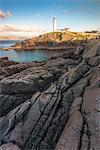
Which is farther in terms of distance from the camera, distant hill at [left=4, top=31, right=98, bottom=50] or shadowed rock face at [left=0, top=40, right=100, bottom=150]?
distant hill at [left=4, top=31, right=98, bottom=50]

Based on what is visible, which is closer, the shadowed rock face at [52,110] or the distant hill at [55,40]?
the shadowed rock face at [52,110]

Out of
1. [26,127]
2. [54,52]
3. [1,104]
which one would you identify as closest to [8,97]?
[1,104]

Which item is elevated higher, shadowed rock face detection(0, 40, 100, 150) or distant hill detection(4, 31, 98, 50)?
distant hill detection(4, 31, 98, 50)

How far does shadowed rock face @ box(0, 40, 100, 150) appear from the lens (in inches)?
394

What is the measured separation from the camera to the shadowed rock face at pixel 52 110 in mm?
10016

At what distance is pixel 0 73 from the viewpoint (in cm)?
1909

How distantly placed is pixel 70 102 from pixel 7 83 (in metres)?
4.54

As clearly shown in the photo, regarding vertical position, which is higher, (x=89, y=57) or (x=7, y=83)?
(x=89, y=57)

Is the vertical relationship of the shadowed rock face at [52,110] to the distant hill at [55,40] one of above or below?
below

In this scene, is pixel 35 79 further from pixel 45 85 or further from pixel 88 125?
pixel 88 125

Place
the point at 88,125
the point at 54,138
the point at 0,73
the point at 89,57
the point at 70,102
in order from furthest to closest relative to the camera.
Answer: the point at 0,73
the point at 89,57
the point at 70,102
the point at 54,138
the point at 88,125

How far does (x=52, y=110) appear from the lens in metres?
12.2

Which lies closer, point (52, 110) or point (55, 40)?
point (52, 110)

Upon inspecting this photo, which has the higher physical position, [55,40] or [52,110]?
[55,40]
